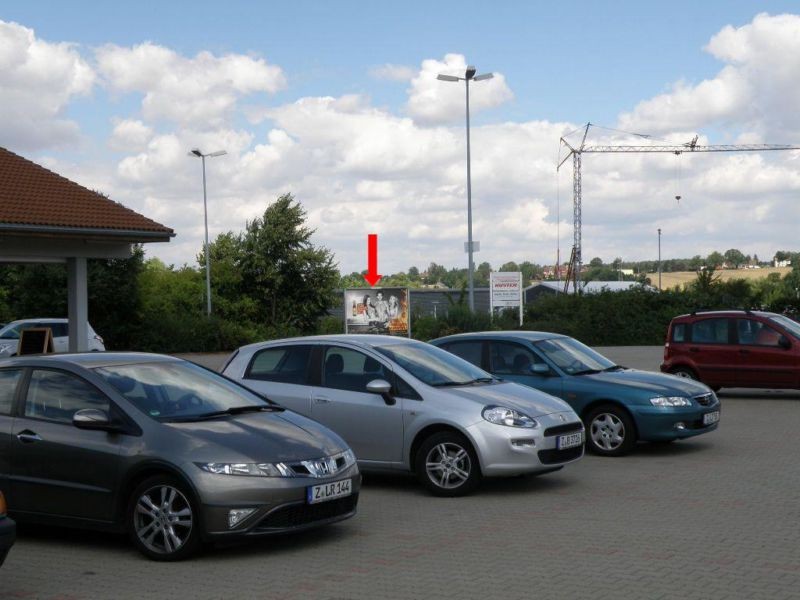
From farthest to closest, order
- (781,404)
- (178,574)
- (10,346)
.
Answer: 1. (10,346)
2. (781,404)
3. (178,574)

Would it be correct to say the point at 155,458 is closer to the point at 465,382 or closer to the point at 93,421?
the point at 93,421

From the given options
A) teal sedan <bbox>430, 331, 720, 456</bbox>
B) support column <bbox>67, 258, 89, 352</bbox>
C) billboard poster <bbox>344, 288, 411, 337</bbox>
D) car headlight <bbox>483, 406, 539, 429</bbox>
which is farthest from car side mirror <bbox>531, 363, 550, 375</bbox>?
billboard poster <bbox>344, 288, 411, 337</bbox>

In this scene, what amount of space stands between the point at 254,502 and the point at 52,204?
14.6m

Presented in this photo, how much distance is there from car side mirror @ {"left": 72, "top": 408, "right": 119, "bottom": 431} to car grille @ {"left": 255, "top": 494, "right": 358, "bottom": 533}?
1333mm

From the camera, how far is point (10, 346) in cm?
2655

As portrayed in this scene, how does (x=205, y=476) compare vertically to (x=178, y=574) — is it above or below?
above

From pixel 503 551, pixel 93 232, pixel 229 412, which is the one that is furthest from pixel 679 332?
pixel 229 412

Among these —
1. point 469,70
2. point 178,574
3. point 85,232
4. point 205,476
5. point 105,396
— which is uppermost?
point 469,70

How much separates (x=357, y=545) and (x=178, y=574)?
1.44 m

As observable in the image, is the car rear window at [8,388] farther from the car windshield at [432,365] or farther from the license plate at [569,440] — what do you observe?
the license plate at [569,440]

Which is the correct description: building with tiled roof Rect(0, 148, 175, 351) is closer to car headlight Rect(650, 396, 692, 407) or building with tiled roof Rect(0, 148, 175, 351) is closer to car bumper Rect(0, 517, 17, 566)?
car headlight Rect(650, 396, 692, 407)

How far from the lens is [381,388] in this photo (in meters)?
10.5

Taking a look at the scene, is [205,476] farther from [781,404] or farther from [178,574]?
[781,404]

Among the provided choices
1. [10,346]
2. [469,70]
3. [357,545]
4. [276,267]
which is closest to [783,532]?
[357,545]
